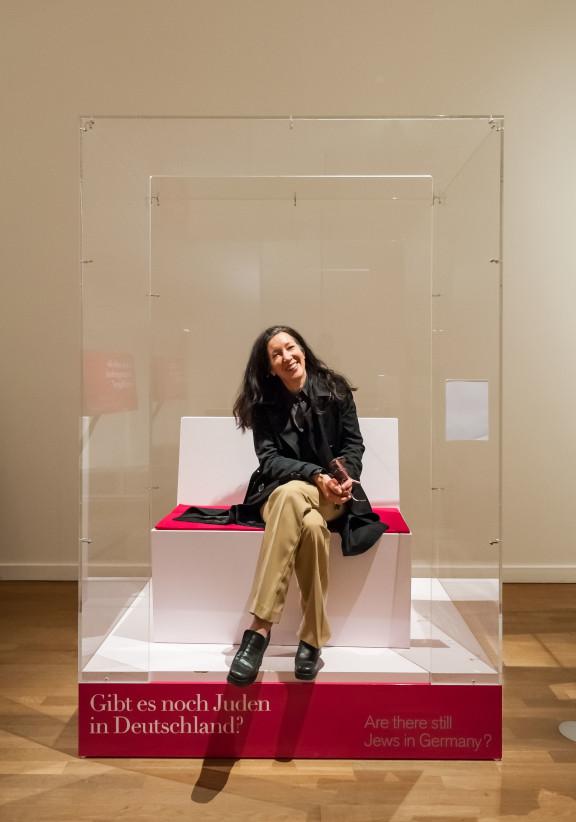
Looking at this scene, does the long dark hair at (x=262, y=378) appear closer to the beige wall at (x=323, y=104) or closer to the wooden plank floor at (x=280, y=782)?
the wooden plank floor at (x=280, y=782)

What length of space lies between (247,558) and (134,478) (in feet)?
1.81

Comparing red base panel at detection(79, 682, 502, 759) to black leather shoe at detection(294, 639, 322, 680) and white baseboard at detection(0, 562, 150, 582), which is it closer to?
black leather shoe at detection(294, 639, 322, 680)

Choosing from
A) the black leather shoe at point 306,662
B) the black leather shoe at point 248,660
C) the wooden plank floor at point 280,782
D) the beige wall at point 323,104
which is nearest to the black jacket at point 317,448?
the black leather shoe at point 306,662

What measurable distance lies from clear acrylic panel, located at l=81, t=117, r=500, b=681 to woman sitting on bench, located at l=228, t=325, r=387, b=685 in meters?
0.33

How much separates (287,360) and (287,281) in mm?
535

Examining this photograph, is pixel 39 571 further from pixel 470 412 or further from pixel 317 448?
pixel 470 412

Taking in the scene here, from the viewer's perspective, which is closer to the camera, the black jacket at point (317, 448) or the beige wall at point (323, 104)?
the black jacket at point (317, 448)

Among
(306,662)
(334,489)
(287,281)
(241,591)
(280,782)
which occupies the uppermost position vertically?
(287,281)

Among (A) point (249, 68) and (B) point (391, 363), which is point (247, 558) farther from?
(A) point (249, 68)

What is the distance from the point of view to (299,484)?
2.83 m

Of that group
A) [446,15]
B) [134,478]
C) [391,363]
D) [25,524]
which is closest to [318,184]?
[391,363]

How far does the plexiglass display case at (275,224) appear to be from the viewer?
8.41 ft

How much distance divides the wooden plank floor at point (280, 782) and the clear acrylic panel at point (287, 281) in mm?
325

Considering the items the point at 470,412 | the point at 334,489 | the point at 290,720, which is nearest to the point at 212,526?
the point at 334,489
